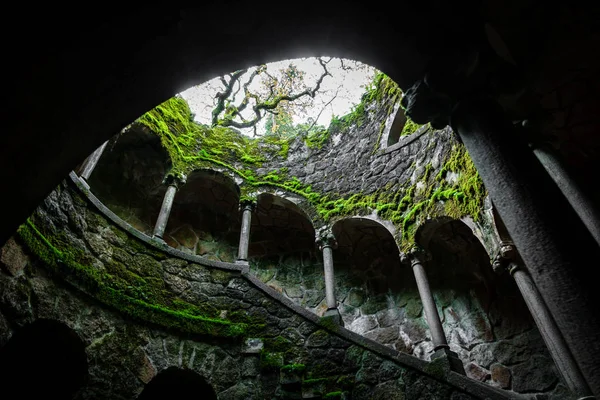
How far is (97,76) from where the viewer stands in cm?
188

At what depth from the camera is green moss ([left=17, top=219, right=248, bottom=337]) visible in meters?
3.76

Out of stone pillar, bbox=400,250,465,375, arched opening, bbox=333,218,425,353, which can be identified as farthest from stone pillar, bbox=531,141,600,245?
arched opening, bbox=333,218,425,353

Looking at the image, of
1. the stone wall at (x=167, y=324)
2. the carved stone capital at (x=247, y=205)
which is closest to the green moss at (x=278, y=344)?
the stone wall at (x=167, y=324)

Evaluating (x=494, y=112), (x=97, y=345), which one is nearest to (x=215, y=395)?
(x=97, y=345)

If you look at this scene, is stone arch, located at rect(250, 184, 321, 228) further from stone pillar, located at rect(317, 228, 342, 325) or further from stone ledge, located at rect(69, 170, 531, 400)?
stone ledge, located at rect(69, 170, 531, 400)

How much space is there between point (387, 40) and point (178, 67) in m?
1.16

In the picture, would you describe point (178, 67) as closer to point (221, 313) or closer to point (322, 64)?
point (221, 313)

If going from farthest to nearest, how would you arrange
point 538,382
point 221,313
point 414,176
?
point 414,176
point 538,382
point 221,313

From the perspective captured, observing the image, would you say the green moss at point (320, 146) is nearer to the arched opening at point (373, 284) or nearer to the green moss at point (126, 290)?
the arched opening at point (373, 284)

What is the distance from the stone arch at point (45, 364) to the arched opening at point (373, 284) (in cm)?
494

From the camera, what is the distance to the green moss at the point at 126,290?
148 inches

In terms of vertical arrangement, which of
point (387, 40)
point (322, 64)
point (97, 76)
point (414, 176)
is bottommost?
point (97, 76)

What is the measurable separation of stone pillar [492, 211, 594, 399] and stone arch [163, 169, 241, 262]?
17.3ft

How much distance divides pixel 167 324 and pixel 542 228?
4.00 m
